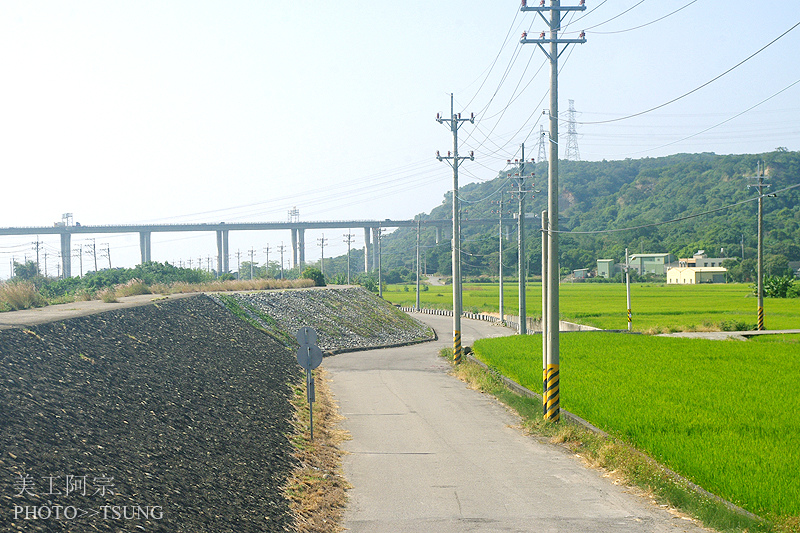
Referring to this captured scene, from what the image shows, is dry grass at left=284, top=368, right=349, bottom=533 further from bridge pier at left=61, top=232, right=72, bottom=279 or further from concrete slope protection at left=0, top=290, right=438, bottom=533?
bridge pier at left=61, top=232, right=72, bottom=279

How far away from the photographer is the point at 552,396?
17.7m

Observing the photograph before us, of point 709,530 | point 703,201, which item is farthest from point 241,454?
point 703,201

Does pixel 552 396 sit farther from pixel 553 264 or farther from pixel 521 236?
pixel 521 236

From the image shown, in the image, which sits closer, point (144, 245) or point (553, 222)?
point (553, 222)

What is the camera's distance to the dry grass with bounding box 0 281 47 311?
929 inches

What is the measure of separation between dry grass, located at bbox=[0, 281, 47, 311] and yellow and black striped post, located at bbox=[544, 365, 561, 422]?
58.4ft

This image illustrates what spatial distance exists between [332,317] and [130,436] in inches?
1553

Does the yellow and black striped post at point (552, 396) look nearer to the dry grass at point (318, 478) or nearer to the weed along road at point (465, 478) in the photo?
the weed along road at point (465, 478)

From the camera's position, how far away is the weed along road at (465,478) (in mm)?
10617

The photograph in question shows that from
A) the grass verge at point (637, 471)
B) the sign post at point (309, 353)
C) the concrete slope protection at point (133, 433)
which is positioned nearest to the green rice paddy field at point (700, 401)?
the grass verge at point (637, 471)

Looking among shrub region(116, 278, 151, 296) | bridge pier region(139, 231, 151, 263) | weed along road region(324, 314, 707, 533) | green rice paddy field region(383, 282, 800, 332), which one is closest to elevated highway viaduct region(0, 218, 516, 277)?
bridge pier region(139, 231, 151, 263)

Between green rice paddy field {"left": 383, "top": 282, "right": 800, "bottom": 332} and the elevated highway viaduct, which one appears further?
the elevated highway viaduct

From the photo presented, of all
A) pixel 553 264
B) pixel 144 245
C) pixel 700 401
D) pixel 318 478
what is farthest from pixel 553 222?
pixel 144 245

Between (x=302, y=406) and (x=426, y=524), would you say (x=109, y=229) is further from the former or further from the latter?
(x=426, y=524)
